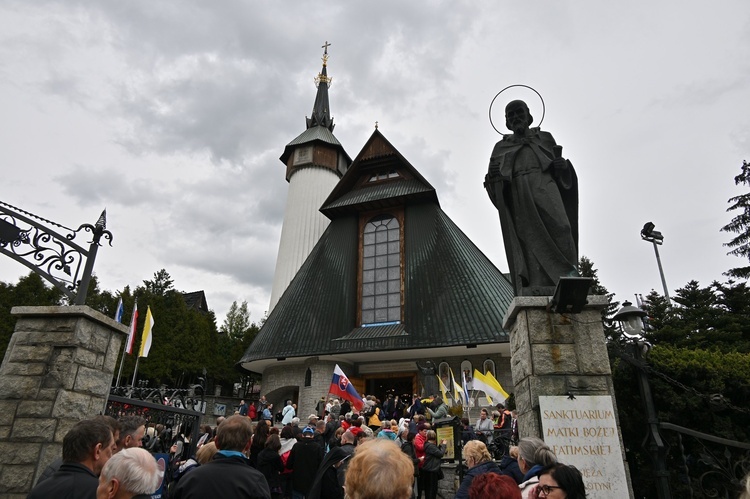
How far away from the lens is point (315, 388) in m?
18.0

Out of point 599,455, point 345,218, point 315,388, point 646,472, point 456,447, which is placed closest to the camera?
point 599,455

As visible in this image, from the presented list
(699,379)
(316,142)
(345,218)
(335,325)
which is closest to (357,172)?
(345,218)

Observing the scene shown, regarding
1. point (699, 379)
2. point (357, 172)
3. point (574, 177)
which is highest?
point (357, 172)

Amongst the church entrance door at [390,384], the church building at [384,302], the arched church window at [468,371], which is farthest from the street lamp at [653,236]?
the church entrance door at [390,384]

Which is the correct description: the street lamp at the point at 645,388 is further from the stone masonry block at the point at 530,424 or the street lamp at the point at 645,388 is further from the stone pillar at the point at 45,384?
the stone pillar at the point at 45,384

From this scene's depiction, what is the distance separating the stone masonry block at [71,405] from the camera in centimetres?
434

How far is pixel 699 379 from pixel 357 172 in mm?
19754

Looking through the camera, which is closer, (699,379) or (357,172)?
(699,379)

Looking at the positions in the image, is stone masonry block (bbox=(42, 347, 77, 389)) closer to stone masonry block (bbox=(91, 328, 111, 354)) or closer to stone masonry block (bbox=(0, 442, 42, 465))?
stone masonry block (bbox=(91, 328, 111, 354))

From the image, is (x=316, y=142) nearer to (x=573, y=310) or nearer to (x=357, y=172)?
(x=357, y=172)

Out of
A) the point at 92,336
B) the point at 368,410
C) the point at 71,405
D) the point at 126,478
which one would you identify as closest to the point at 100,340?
Result: the point at 92,336

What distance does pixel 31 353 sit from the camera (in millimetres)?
4574

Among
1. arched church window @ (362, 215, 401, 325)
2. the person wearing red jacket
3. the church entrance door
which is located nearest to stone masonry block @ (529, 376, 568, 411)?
the person wearing red jacket

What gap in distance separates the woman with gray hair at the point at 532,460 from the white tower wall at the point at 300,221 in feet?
75.5
